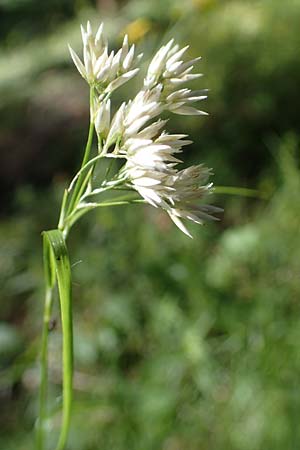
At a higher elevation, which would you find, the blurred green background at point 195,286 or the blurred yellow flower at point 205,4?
the blurred yellow flower at point 205,4

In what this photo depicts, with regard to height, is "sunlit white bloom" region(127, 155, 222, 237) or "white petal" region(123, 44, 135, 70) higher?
"white petal" region(123, 44, 135, 70)

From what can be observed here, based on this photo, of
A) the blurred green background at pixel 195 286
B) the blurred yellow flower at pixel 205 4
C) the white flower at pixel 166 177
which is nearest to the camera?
the white flower at pixel 166 177

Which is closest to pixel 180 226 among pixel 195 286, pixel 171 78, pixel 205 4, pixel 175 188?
pixel 175 188

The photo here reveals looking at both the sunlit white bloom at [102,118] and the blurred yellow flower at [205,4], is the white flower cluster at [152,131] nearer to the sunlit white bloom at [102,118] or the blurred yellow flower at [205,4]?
the sunlit white bloom at [102,118]

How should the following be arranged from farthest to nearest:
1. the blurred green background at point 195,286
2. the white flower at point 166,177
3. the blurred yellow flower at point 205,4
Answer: the blurred yellow flower at point 205,4 < the blurred green background at point 195,286 < the white flower at point 166,177

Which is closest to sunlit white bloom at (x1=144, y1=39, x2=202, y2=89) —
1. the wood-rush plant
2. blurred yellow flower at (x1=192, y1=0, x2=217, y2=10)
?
the wood-rush plant

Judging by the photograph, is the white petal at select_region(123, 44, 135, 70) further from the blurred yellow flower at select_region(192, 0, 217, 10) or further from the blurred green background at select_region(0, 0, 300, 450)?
the blurred yellow flower at select_region(192, 0, 217, 10)

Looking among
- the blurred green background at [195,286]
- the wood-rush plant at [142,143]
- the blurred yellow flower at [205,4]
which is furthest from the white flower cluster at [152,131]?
the blurred yellow flower at [205,4]
